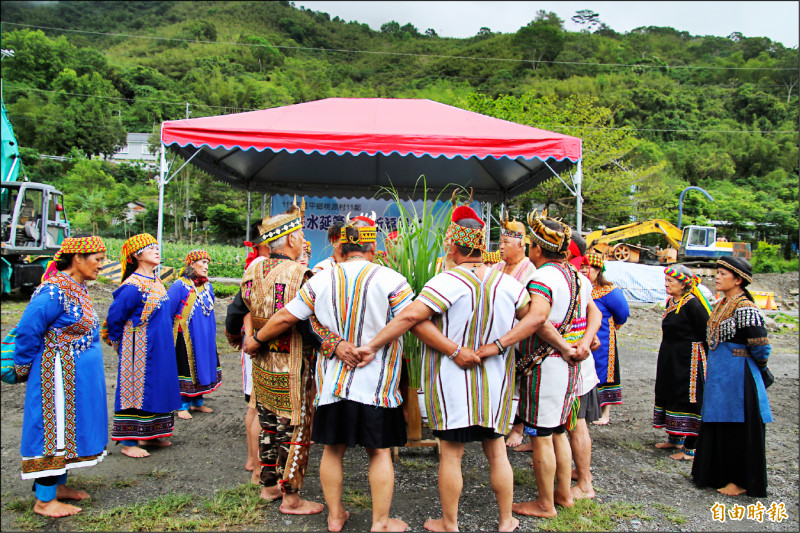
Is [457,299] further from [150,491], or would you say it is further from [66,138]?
[66,138]

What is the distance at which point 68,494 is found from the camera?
3.09 metres

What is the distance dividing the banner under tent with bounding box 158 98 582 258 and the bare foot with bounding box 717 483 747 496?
2.86 m

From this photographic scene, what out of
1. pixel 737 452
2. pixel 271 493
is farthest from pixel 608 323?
pixel 271 493

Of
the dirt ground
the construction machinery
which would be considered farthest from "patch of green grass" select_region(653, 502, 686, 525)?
the construction machinery

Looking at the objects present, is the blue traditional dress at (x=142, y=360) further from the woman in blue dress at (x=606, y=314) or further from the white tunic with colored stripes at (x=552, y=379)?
the woman in blue dress at (x=606, y=314)

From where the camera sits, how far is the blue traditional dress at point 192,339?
4.71 meters

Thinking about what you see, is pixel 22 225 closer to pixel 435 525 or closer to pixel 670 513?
pixel 435 525

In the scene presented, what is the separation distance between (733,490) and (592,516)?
109cm

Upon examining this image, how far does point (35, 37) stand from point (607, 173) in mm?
47256

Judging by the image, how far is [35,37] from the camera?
146 feet

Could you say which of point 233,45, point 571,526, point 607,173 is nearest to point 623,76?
point 607,173

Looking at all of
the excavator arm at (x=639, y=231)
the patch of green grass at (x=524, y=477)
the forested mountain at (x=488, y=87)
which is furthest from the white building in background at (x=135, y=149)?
the patch of green grass at (x=524, y=477)

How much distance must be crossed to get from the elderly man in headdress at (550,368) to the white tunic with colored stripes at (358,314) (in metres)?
0.78

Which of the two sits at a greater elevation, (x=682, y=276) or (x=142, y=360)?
(x=682, y=276)
